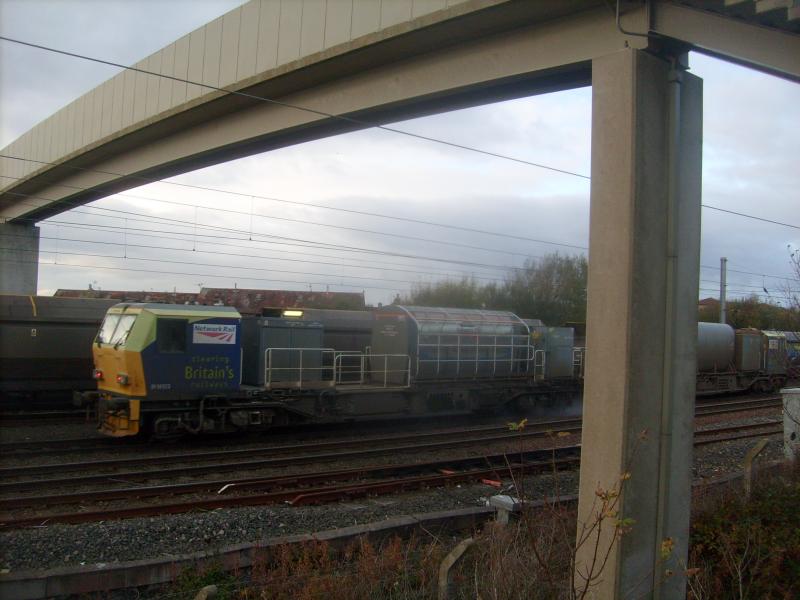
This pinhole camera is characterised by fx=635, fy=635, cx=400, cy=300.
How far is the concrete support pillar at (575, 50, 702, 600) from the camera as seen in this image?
17.3 ft

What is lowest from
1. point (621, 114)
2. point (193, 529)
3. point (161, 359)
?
point (193, 529)

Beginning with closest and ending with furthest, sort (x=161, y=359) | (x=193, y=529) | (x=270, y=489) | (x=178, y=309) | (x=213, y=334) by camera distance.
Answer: (x=193, y=529) < (x=270, y=489) < (x=161, y=359) < (x=178, y=309) < (x=213, y=334)

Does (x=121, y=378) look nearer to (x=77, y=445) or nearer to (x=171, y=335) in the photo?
(x=171, y=335)

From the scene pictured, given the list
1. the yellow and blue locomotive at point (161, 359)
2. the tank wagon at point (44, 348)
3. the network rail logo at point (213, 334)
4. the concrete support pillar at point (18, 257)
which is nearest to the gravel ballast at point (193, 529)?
the yellow and blue locomotive at point (161, 359)

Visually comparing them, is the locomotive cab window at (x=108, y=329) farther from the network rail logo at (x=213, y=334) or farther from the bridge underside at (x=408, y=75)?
the bridge underside at (x=408, y=75)

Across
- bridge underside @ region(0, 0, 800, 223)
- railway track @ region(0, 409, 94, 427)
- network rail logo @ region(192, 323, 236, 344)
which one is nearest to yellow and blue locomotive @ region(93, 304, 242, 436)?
network rail logo @ region(192, 323, 236, 344)

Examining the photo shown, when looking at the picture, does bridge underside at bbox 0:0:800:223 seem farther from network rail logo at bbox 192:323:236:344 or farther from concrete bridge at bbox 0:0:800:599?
network rail logo at bbox 192:323:236:344

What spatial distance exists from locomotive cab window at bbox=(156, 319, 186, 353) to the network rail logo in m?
0.26

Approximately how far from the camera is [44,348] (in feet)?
57.8

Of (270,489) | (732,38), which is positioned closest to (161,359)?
(270,489)

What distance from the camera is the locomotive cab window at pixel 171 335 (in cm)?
1377

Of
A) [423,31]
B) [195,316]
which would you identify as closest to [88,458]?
[195,316]

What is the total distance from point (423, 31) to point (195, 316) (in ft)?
28.5

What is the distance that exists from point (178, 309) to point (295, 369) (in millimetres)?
3233
